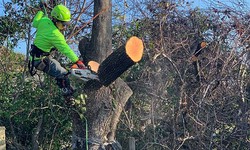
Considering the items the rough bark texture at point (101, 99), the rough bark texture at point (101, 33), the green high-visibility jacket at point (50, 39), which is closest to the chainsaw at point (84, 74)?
the green high-visibility jacket at point (50, 39)

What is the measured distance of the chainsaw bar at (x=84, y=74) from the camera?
525 centimetres

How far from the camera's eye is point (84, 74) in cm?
532

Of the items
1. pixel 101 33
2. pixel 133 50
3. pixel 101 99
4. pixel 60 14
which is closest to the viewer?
pixel 133 50

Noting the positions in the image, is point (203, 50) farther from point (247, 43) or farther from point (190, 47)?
point (247, 43)

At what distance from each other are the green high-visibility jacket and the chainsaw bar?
0.16m

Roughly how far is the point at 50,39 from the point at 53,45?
0.10 meters

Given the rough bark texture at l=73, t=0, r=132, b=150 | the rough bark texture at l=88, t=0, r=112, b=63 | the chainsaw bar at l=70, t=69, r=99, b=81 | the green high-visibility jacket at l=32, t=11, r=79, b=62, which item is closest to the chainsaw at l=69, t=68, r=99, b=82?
the chainsaw bar at l=70, t=69, r=99, b=81

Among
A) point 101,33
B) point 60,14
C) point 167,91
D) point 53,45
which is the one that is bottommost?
point 167,91

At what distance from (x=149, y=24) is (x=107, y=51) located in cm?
155

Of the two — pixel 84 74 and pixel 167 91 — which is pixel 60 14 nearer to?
pixel 84 74

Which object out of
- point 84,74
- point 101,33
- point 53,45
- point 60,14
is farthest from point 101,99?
point 60,14

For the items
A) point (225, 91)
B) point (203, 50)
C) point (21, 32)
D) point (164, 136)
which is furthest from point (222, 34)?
point (21, 32)

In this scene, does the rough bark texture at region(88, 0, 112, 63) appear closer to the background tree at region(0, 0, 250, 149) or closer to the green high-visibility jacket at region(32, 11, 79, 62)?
the background tree at region(0, 0, 250, 149)

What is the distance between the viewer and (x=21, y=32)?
7836 mm
